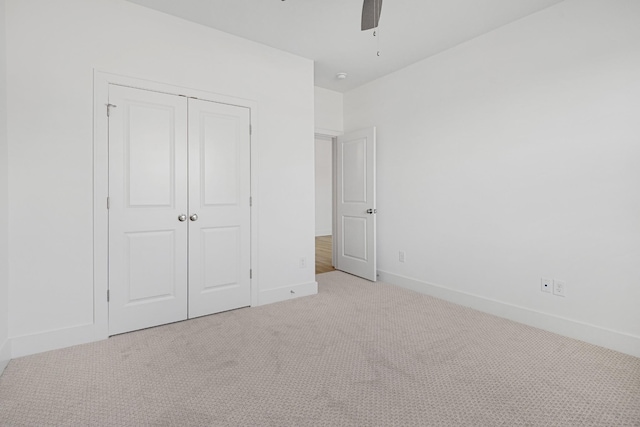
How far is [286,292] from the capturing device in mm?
3402

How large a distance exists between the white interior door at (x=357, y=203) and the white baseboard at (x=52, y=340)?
3000mm

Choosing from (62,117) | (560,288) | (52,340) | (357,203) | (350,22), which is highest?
(350,22)

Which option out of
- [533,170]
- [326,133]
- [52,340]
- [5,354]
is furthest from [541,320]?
[5,354]

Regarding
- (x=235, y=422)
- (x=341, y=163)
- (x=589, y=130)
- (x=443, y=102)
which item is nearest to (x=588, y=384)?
(x=589, y=130)

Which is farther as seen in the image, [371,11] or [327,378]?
[327,378]

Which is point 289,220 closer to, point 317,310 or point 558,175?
point 317,310

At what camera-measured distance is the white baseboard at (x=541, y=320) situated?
7.39 ft

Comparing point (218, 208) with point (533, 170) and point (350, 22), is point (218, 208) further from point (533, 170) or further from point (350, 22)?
point (533, 170)

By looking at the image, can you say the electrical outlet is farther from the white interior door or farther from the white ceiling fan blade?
the white ceiling fan blade

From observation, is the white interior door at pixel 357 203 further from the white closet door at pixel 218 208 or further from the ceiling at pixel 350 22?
the white closet door at pixel 218 208

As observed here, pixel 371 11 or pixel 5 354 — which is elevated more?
pixel 371 11

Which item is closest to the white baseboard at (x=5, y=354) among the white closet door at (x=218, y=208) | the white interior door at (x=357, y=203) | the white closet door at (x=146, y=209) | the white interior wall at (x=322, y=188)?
the white closet door at (x=146, y=209)

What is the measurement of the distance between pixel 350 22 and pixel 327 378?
9.32ft

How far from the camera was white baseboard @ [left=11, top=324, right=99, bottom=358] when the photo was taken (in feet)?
7.01
